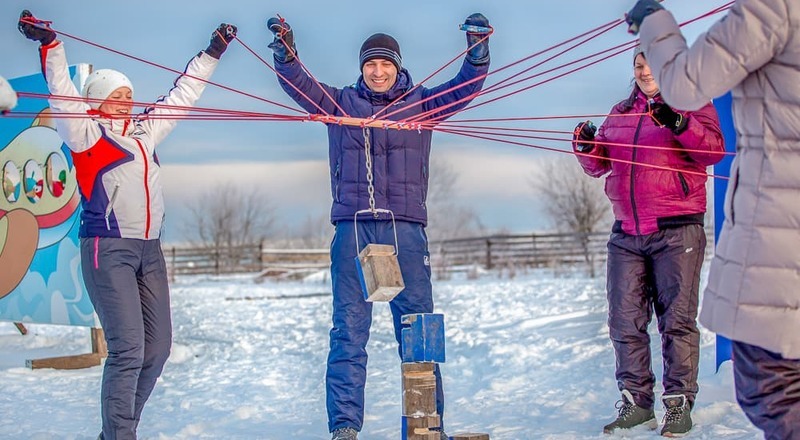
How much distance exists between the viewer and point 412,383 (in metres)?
3.19

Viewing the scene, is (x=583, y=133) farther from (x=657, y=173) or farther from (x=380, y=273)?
(x=380, y=273)

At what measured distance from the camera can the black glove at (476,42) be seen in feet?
12.4

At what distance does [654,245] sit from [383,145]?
53.3 inches

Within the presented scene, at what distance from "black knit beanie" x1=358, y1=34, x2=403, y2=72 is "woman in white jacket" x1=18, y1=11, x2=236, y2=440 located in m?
0.88

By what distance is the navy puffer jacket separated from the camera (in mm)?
3896

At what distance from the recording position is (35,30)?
3.46 m

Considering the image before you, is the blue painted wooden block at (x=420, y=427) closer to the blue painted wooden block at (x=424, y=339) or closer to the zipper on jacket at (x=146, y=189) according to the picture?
the blue painted wooden block at (x=424, y=339)

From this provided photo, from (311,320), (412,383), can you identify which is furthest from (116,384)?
(311,320)

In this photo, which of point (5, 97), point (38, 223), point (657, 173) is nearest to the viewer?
point (5, 97)

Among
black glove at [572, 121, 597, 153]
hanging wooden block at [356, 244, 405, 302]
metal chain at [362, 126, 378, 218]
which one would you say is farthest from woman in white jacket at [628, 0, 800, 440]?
black glove at [572, 121, 597, 153]

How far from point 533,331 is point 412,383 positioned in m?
4.92

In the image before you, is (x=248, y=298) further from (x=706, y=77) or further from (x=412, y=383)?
(x=706, y=77)

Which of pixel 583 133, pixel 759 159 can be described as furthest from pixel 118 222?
pixel 759 159

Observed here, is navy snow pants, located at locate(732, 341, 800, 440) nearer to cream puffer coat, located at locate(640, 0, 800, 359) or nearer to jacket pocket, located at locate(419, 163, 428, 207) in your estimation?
cream puffer coat, located at locate(640, 0, 800, 359)
